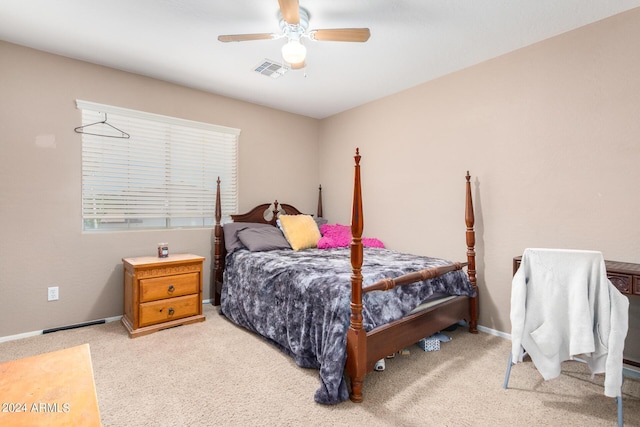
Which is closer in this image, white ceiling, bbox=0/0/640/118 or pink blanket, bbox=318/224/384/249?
white ceiling, bbox=0/0/640/118

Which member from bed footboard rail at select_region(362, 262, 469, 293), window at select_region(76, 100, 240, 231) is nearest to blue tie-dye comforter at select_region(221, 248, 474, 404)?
bed footboard rail at select_region(362, 262, 469, 293)

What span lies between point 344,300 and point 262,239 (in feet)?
5.49

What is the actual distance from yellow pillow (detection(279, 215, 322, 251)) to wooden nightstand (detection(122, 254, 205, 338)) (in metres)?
0.99

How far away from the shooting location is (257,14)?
2.19m

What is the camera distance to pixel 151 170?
330 cm

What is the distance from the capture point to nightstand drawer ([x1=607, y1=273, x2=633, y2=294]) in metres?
1.84

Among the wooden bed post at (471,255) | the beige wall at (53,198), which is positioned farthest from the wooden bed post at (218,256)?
the wooden bed post at (471,255)

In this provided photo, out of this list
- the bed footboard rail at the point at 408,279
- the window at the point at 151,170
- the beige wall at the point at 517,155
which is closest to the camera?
the bed footboard rail at the point at 408,279

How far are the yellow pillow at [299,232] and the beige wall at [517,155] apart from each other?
80 centimetres

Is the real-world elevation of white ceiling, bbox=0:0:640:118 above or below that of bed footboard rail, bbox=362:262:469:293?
above

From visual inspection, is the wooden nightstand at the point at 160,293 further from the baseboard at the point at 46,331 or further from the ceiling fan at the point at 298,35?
the ceiling fan at the point at 298,35

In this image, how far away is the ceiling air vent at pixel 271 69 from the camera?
2.90 meters

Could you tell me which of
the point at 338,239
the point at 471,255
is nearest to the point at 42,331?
the point at 338,239

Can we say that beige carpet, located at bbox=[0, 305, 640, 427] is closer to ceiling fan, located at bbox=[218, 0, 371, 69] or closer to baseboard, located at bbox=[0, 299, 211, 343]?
baseboard, located at bbox=[0, 299, 211, 343]
